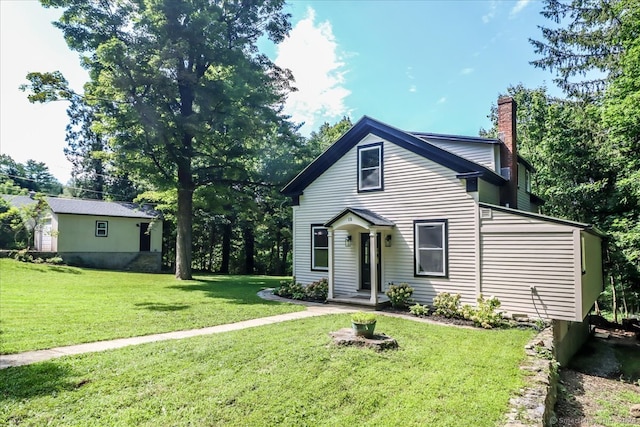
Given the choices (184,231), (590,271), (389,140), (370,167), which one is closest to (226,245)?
(184,231)

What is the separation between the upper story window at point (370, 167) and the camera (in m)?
12.6

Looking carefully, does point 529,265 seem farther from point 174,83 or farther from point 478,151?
point 174,83

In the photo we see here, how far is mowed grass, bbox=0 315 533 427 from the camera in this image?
4012 mm

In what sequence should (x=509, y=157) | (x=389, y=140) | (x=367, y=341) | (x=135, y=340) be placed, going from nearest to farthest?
(x=367, y=341), (x=135, y=340), (x=509, y=157), (x=389, y=140)

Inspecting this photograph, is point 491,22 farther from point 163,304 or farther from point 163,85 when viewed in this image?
point 163,304

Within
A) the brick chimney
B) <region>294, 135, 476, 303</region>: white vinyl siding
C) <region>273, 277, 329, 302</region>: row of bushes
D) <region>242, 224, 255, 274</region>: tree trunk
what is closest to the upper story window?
<region>294, 135, 476, 303</region>: white vinyl siding

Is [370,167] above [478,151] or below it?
below

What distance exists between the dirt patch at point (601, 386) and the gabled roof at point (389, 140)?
555 cm

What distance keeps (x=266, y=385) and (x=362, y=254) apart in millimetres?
8443

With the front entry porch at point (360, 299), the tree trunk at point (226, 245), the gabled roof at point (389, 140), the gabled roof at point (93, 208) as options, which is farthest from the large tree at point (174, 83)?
the tree trunk at point (226, 245)

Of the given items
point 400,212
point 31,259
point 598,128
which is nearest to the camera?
point 400,212

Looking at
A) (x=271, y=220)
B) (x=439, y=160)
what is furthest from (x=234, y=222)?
(x=439, y=160)

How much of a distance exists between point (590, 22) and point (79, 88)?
23.1 metres

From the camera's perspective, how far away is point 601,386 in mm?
7840
